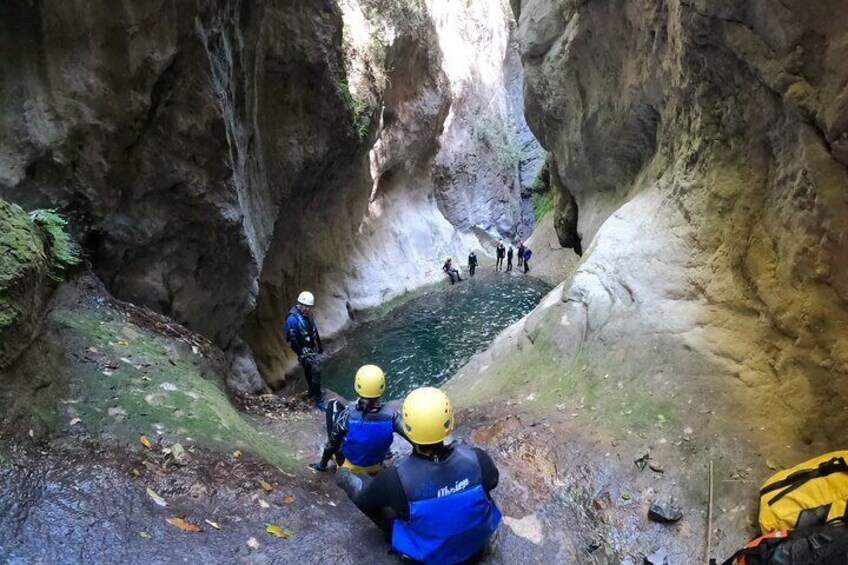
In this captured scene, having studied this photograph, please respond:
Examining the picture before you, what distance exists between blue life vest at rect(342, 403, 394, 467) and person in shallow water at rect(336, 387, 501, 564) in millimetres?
1057

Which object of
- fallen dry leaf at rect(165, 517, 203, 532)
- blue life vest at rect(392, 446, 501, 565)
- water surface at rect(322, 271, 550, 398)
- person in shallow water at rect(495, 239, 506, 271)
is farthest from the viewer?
person in shallow water at rect(495, 239, 506, 271)

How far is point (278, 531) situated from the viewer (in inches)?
176

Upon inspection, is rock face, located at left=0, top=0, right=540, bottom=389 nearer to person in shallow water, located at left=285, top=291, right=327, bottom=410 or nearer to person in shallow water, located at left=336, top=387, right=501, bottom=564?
person in shallow water, located at left=285, top=291, right=327, bottom=410

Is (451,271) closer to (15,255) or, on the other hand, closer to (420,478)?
(15,255)

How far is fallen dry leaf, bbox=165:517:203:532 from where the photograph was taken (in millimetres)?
4098

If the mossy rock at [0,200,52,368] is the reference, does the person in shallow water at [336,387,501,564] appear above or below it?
below

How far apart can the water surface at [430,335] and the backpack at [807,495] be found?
9349 millimetres

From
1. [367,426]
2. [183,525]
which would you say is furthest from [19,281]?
[367,426]

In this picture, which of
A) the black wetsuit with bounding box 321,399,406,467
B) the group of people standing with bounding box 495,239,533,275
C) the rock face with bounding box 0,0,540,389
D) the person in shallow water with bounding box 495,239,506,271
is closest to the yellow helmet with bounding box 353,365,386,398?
the black wetsuit with bounding box 321,399,406,467

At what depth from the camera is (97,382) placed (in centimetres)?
530

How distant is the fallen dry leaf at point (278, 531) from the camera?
4430 mm

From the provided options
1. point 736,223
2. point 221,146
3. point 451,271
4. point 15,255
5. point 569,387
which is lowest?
point 451,271

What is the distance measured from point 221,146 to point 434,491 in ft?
25.1

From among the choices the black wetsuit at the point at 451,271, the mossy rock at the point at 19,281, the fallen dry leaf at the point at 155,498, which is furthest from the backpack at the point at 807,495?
the black wetsuit at the point at 451,271
